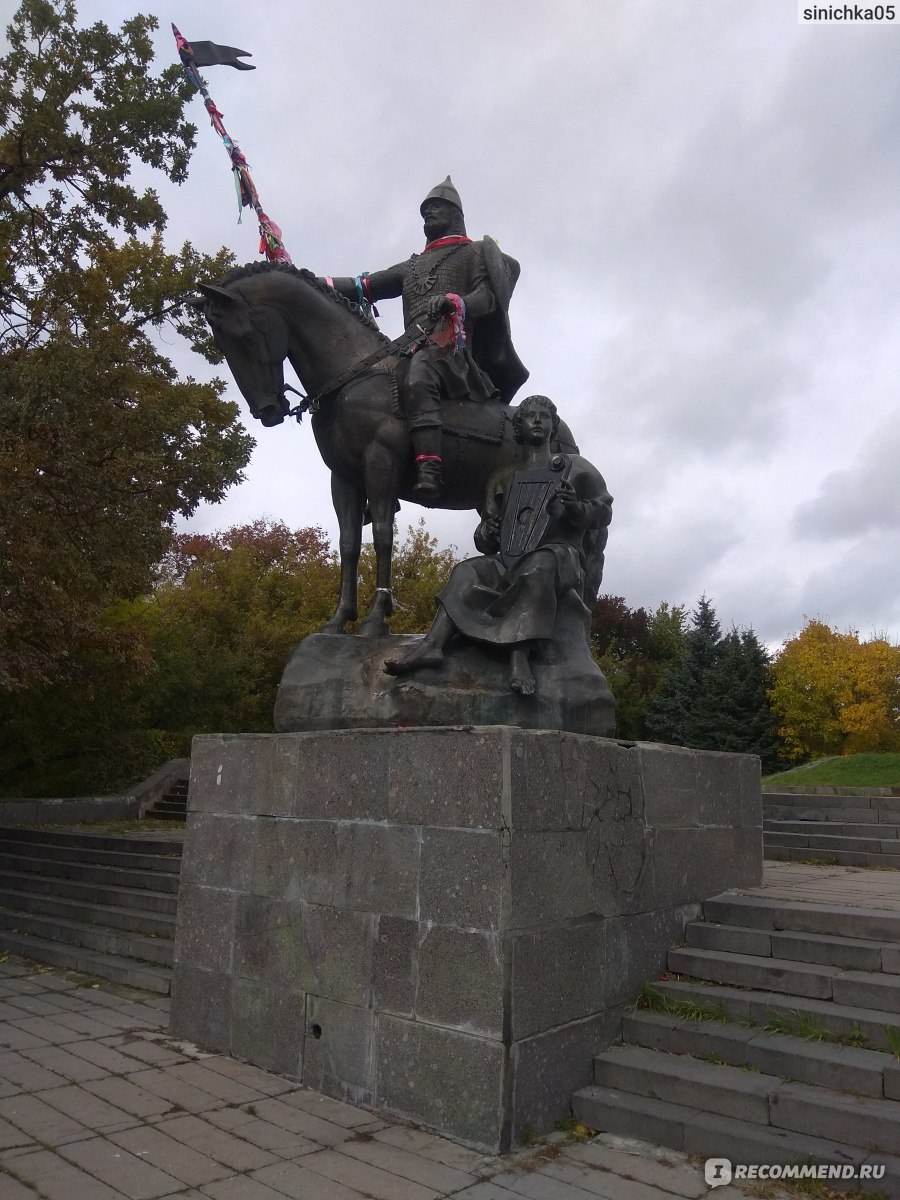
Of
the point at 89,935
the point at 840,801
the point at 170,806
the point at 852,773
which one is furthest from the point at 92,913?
the point at 852,773

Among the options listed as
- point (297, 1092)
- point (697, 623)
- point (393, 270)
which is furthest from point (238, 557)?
point (297, 1092)

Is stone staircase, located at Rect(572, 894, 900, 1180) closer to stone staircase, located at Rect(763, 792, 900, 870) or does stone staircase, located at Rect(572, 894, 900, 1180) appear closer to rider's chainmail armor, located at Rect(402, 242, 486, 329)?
rider's chainmail armor, located at Rect(402, 242, 486, 329)

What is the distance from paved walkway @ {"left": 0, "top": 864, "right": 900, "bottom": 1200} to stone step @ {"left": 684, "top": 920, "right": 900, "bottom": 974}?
1436 millimetres

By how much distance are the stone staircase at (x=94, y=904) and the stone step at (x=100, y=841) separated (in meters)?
0.01

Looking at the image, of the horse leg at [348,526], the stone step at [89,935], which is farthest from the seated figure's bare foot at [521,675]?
the stone step at [89,935]

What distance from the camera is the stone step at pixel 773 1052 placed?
385cm

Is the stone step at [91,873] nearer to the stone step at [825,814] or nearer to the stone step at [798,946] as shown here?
the stone step at [798,946]

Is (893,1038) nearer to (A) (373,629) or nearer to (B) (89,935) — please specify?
(A) (373,629)

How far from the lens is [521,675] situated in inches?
191

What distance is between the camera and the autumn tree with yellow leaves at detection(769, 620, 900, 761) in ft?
102

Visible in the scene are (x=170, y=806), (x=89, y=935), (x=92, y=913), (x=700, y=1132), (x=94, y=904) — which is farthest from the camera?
(x=170, y=806)

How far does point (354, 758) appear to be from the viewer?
4738 mm

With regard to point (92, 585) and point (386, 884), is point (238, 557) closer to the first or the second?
point (92, 585)

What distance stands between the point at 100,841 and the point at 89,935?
3672 millimetres
